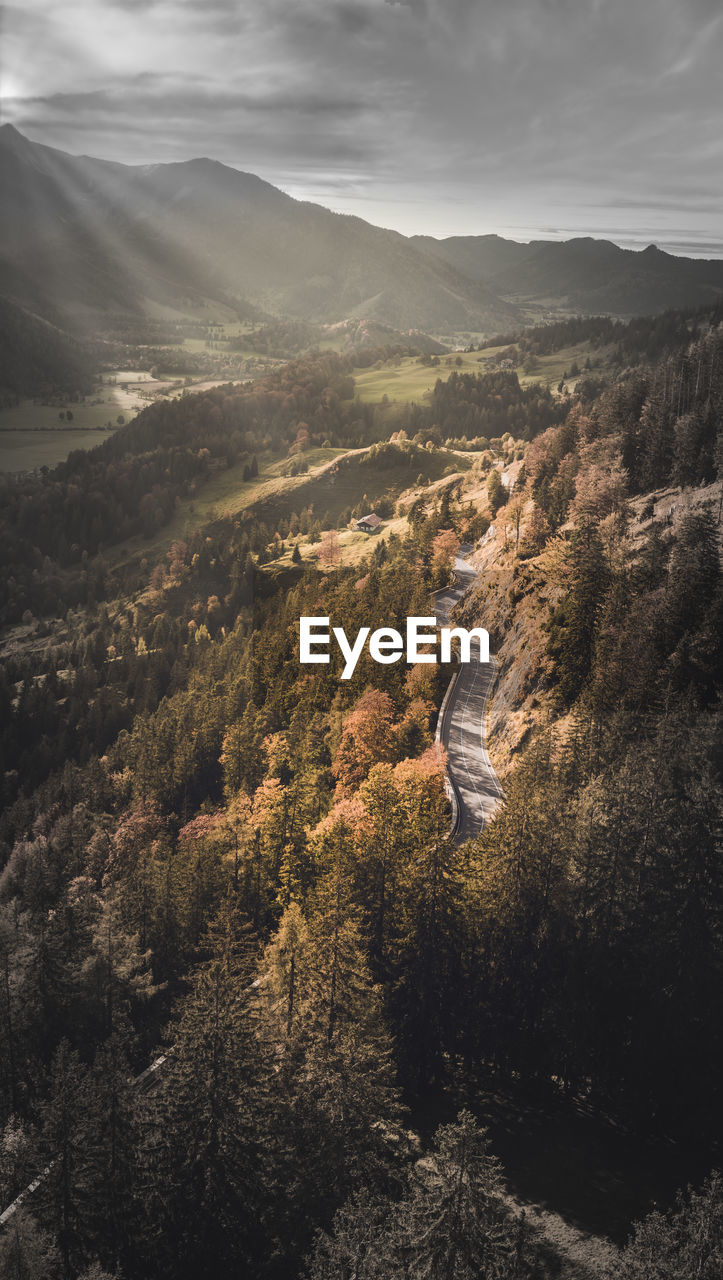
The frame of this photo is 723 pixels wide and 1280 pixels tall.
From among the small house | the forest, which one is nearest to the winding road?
the forest

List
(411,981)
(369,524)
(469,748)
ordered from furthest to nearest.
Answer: (369,524) → (469,748) → (411,981)

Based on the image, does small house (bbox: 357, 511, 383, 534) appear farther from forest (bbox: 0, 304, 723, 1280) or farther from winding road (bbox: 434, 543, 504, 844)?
forest (bbox: 0, 304, 723, 1280)

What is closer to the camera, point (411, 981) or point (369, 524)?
point (411, 981)

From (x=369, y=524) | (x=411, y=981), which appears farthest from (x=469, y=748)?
(x=369, y=524)

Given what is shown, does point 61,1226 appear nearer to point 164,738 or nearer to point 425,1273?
point 425,1273

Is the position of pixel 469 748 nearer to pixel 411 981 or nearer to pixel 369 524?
pixel 411 981

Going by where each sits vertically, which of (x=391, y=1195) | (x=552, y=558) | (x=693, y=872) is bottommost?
(x=391, y=1195)

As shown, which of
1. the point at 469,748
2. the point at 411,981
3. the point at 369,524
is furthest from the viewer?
the point at 369,524

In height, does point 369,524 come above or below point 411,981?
above

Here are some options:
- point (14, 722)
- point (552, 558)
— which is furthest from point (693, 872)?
point (14, 722)
